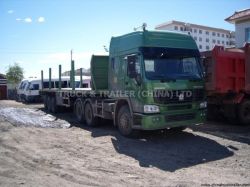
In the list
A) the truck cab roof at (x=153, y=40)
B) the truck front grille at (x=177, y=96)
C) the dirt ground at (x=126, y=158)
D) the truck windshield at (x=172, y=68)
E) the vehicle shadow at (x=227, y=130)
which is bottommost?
the dirt ground at (x=126, y=158)

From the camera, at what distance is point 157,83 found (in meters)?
9.73

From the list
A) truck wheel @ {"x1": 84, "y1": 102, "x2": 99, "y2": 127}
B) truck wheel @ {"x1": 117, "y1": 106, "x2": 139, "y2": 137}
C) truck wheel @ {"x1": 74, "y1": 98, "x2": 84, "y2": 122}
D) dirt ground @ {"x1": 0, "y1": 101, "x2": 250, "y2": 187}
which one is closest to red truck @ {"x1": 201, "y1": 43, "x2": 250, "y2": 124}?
dirt ground @ {"x1": 0, "y1": 101, "x2": 250, "y2": 187}

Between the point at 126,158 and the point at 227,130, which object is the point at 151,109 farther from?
the point at 227,130

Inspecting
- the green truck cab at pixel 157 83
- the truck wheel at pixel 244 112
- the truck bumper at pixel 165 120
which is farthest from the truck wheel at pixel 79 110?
the truck wheel at pixel 244 112

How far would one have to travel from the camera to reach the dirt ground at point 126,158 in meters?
6.73

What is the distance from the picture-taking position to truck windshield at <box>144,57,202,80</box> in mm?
9938

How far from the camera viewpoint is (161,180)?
21.9 feet

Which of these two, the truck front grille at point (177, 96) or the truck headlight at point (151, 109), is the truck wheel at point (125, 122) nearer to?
the truck headlight at point (151, 109)

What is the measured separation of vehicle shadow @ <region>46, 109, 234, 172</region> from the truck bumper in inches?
20.9

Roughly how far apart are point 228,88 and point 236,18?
47.9 ft

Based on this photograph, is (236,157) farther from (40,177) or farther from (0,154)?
(0,154)

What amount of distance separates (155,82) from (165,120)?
1140mm

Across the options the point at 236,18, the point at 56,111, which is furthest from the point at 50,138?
the point at 236,18

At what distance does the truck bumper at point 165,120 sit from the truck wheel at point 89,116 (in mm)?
3982
